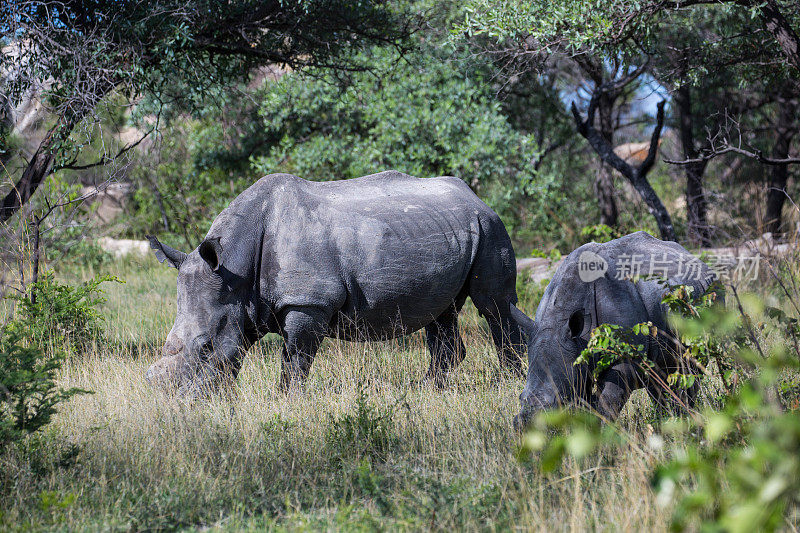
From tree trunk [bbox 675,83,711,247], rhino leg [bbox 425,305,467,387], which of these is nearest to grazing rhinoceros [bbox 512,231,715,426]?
rhino leg [bbox 425,305,467,387]

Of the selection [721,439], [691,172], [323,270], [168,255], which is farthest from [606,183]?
[721,439]

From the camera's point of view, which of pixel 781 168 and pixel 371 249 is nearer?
pixel 371 249

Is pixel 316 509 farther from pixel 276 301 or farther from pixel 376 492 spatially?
pixel 276 301

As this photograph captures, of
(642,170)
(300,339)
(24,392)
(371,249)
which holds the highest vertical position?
(642,170)

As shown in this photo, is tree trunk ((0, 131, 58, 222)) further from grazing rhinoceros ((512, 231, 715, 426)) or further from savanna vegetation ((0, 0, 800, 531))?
grazing rhinoceros ((512, 231, 715, 426))

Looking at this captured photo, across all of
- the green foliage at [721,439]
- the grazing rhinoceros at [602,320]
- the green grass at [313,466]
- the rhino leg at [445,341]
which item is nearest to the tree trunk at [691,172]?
the green foliage at [721,439]

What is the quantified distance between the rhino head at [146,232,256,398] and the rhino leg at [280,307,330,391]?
307 millimetres

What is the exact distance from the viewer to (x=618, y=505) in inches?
137

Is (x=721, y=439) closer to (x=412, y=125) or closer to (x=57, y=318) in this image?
(x=57, y=318)

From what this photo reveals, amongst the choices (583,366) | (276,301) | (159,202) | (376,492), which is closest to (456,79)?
(159,202)

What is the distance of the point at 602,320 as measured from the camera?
4.59 metres

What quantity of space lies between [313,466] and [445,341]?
106 inches

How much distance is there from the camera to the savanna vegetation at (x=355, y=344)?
139 inches

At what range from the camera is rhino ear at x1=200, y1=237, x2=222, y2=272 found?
5.21m
